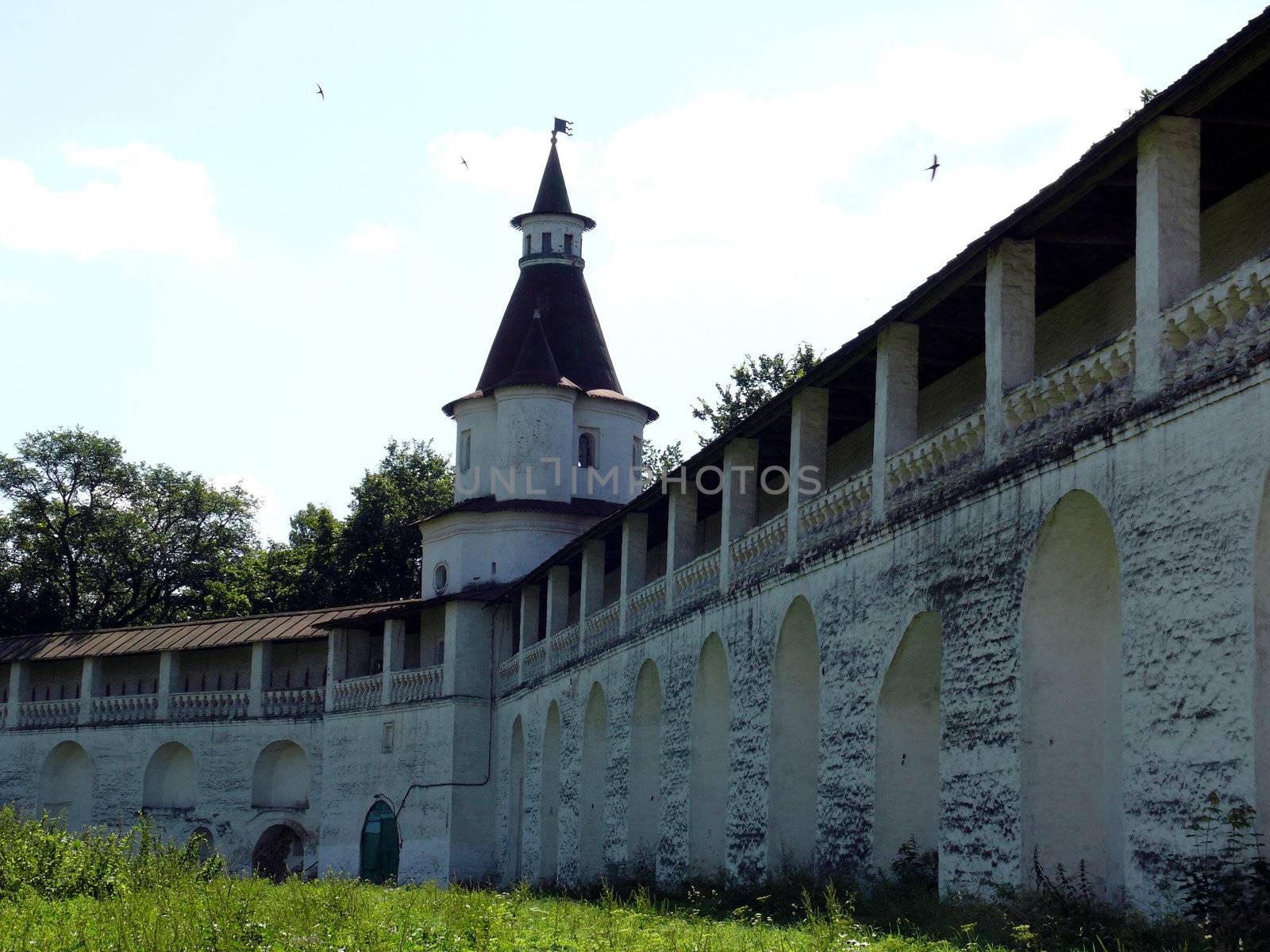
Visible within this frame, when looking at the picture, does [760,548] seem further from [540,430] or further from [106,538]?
[106,538]

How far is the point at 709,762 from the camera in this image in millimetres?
22141

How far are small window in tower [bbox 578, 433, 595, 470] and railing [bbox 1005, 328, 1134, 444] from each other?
80.9 feet

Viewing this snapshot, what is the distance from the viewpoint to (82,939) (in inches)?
547

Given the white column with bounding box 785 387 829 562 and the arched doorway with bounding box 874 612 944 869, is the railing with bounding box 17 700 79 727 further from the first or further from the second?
the arched doorway with bounding box 874 612 944 869

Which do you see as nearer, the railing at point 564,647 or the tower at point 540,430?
the railing at point 564,647

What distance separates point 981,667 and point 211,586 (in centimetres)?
4273

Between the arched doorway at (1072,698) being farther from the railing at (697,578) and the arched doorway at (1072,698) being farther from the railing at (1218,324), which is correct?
the railing at (697,578)

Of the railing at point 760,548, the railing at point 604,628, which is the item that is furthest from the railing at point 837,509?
the railing at point 604,628

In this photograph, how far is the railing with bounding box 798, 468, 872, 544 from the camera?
17.6 metres

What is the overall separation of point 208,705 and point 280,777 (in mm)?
2498

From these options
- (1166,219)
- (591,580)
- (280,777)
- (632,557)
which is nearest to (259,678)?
(280,777)

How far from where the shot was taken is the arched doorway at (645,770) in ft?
80.7

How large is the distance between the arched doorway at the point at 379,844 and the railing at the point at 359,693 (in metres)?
2.19

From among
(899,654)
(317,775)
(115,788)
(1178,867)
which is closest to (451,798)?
(317,775)
